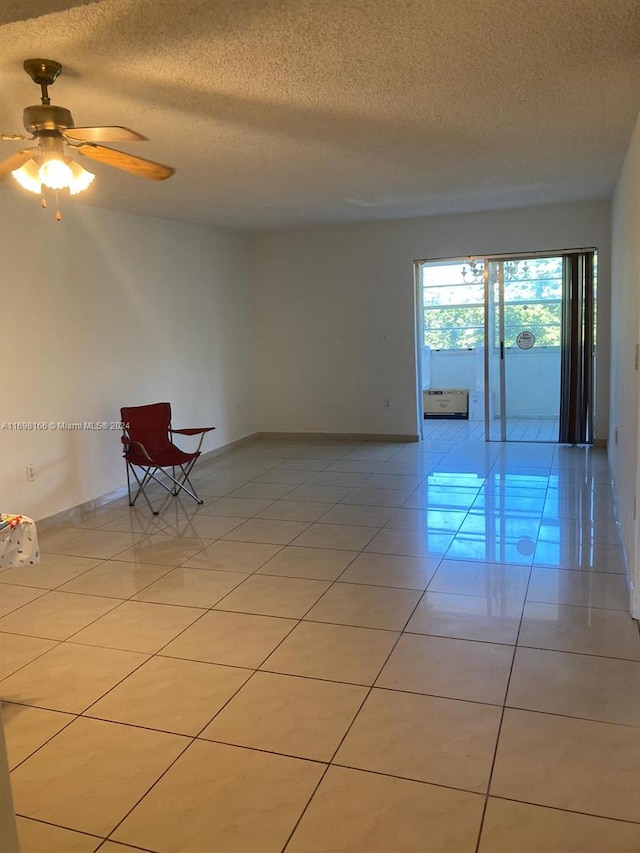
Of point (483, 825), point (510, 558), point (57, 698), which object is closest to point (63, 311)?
point (57, 698)

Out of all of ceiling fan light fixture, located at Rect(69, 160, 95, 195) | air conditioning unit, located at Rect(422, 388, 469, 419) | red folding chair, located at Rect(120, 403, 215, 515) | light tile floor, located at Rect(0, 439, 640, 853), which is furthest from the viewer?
air conditioning unit, located at Rect(422, 388, 469, 419)

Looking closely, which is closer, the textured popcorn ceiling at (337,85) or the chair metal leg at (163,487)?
the textured popcorn ceiling at (337,85)

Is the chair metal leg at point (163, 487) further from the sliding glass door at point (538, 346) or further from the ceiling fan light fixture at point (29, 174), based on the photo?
the sliding glass door at point (538, 346)

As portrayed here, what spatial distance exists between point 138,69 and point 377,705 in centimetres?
253

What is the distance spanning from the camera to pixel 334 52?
2.39 m

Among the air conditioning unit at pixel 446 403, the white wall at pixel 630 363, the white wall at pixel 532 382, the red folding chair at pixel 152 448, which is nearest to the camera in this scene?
the white wall at pixel 630 363

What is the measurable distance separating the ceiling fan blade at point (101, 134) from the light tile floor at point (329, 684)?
2112 mm

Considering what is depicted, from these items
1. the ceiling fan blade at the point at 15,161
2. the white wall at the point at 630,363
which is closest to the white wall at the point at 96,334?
the ceiling fan blade at the point at 15,161

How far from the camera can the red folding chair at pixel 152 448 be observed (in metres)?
4.92

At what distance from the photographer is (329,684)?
8.25 ft

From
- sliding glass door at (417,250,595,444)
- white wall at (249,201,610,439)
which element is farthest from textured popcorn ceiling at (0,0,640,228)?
white wall at (249,201,610,439)

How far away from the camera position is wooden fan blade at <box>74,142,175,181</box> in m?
2.76

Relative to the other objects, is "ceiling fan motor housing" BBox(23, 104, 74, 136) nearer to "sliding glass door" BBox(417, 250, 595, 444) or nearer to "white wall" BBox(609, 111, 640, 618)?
"white wall" BBox(609, 111, 640, 618)

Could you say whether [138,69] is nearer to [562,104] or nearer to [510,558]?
[562,104]
